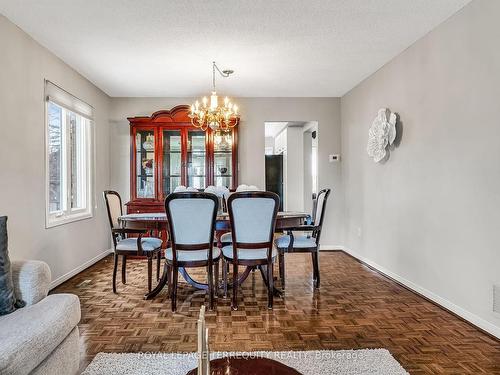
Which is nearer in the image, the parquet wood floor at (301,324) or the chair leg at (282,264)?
the parquet wood floor at (301,324)

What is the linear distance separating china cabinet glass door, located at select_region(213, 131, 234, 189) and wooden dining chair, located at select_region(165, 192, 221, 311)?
2484mm

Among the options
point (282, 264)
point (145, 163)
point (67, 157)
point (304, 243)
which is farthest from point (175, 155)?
point (304, 243)

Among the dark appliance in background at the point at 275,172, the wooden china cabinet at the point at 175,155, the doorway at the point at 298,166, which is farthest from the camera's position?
the dark appliance in background at the point at 275,172

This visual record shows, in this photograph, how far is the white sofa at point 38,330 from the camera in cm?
134

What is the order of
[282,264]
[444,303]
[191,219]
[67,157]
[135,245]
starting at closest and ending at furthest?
[191,219] < [444,303] < [135,245] < [282,264] < [67,157]

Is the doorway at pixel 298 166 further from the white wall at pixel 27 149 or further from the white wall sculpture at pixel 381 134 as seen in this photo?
the white wall at pixel 27 149

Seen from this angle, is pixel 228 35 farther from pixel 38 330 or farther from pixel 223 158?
pixel 38 330

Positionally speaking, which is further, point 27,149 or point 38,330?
point 27,149

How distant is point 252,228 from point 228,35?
69.0 inches

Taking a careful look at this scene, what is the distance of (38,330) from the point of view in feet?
4.86

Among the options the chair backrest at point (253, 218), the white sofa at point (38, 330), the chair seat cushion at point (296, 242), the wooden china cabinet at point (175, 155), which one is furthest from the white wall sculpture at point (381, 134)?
the white sofa at point (38, 330)

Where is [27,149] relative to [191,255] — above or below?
above

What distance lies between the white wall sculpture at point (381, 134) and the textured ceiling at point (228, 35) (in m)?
0.63

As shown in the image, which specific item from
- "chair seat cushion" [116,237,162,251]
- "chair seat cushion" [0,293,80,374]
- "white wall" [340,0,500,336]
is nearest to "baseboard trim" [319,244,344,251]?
"white wall" [340,0,500,336]
